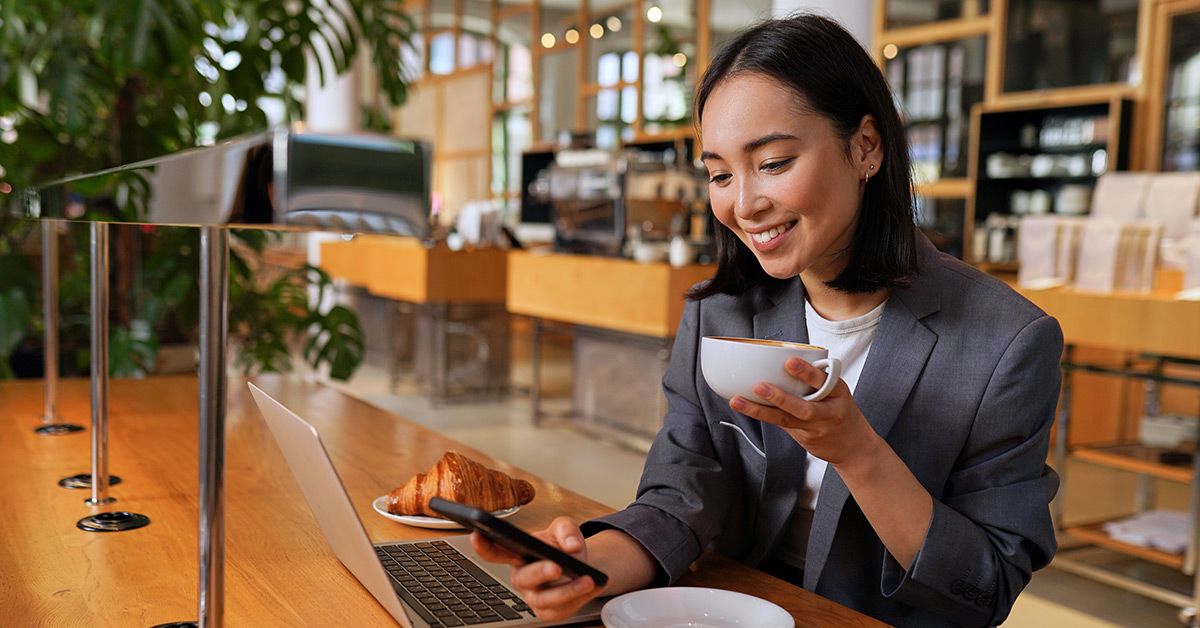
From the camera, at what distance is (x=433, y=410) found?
6805 millimetres

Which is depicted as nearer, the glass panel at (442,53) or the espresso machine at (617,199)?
the espresso machine at (617,199)

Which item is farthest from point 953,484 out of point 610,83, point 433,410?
point 610,83

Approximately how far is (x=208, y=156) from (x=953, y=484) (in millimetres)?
908

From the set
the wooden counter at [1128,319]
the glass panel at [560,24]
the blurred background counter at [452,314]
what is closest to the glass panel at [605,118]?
the glass panel at [560,24]

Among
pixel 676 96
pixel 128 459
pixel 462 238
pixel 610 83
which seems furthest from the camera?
pixel 610 83

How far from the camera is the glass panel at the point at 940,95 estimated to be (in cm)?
710

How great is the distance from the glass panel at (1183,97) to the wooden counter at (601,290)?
2787 millimetres

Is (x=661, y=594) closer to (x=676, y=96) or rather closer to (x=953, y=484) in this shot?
(x=953, y=484)

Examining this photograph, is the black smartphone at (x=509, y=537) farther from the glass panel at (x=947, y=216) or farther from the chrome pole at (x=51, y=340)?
the glass panel at (x=947, y=216)

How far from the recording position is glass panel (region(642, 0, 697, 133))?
9.07 meters

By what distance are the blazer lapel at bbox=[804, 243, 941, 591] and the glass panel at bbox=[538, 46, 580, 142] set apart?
935cm

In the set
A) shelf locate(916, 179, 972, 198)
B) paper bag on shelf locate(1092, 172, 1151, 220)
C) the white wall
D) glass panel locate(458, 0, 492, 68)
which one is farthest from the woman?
glass panel locate(458, 0, 492, 68)

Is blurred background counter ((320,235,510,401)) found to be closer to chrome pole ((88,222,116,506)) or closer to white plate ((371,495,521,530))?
chrome pole ((88,222,116,506))

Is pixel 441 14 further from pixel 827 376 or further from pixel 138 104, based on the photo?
pixel 827 376
